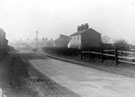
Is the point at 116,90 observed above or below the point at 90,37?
below

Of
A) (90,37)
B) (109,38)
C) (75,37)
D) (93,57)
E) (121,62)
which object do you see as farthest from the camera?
(109,38)

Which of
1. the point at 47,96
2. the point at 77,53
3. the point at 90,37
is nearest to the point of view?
the point at 47,96

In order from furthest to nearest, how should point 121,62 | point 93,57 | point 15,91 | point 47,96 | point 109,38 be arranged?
point 109,38 < point 93,57 < point 121,62 < point 15,91 < point 47,96

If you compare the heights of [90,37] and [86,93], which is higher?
[90,37]

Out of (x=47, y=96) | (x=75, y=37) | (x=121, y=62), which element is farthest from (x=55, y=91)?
(x=75, y=37)

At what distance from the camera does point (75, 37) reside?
79.9 m

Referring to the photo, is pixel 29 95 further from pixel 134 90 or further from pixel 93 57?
pixel 93 57

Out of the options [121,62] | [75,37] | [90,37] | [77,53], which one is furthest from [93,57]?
[75,37]

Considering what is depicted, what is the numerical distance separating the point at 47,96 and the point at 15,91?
150 centimetres

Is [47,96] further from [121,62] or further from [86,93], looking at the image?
[121,62]

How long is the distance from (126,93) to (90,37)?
219 ft

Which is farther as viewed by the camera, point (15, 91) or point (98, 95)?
point (15, 91)

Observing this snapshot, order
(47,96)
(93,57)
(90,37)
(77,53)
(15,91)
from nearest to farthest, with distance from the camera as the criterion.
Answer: (47,96)
(15,91)
(93,57)
(77,53)
(90,37)

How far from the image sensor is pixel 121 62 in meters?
16.4
